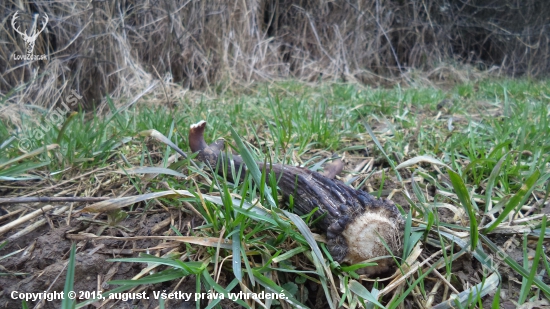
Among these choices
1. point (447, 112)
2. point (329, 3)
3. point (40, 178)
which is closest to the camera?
point (40, 178)

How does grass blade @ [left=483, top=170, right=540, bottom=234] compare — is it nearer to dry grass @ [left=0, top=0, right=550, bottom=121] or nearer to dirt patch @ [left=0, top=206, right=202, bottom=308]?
dirt patch @ [left=0, top=206, right=202, bottom=308]

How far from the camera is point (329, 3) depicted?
17.5 feet

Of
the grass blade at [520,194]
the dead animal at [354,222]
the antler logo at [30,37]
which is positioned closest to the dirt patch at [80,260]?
the dead animal at [354,222]

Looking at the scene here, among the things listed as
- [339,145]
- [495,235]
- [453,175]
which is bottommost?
[339,145]

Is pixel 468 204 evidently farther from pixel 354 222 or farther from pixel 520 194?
pixel 354 222

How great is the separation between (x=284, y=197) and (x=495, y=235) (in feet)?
2.10

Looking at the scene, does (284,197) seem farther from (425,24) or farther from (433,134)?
(425,24)

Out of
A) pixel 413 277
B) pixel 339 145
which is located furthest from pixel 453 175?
pixel 339 145

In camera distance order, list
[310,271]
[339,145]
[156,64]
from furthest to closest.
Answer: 1. [156,64]
2. [339,145]
3. [310,271]

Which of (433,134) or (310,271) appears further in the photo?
(433,134)

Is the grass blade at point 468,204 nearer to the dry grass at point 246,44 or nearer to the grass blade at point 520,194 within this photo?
the grass blade at point 520,194

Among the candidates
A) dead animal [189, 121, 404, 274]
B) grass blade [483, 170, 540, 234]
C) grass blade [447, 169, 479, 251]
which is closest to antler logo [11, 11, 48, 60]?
dead animal [189, 121, 404, 274]

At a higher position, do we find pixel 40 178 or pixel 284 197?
pixel 284 197

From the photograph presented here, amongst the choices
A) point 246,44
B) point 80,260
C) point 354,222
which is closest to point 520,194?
point 354,222
